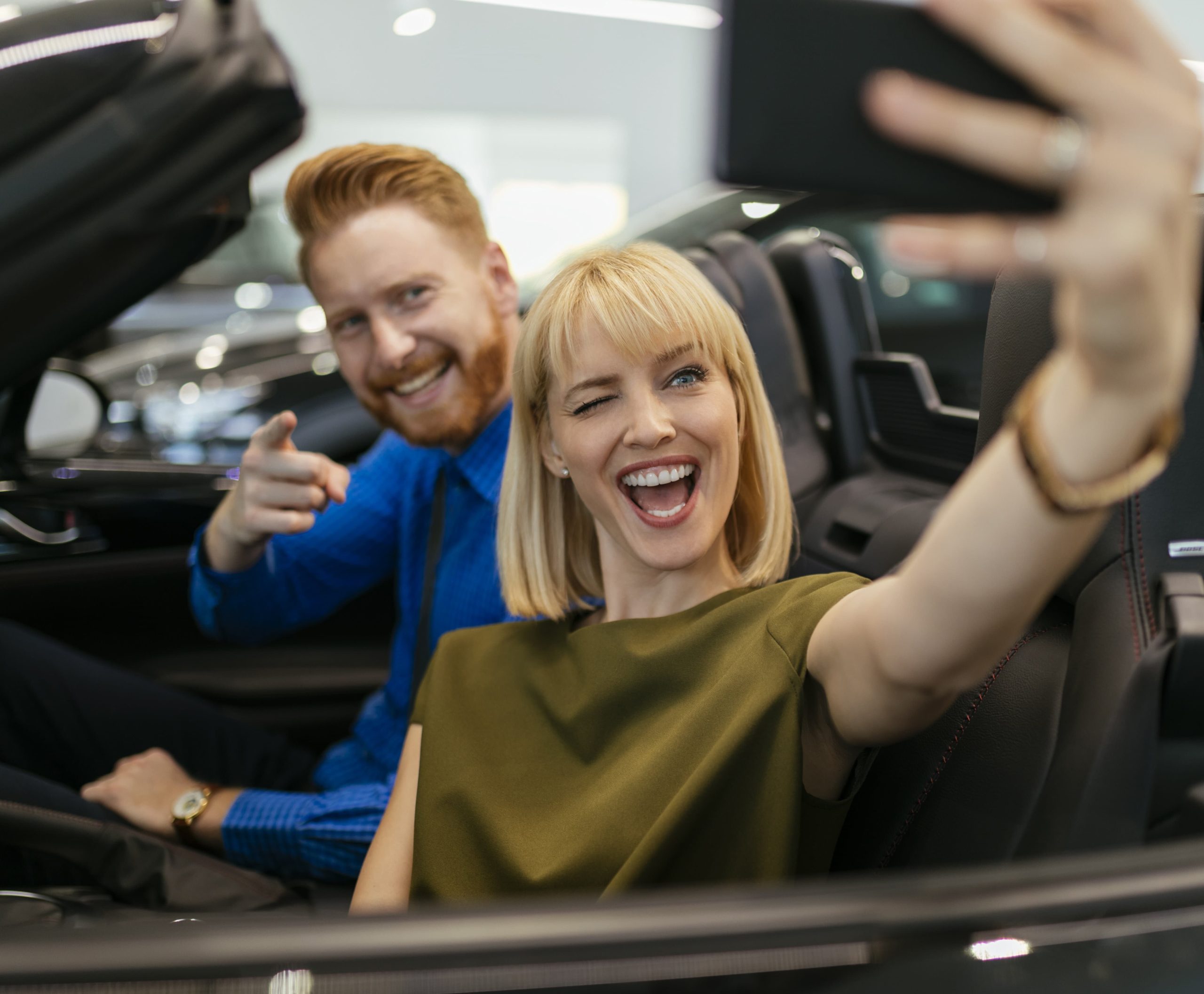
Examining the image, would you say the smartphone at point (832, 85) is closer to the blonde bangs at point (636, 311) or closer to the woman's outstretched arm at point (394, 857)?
the blonde bangs at point (636, 311)

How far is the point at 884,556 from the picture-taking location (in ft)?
4.91

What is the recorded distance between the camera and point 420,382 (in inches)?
64.9

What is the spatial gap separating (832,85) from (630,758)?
28.8 inches

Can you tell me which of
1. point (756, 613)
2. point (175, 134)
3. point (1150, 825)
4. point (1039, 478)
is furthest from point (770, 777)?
point (175, 134)

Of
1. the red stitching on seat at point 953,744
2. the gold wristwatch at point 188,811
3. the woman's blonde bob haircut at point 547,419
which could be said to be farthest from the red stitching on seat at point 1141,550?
the gold wristwatch at point 188,811

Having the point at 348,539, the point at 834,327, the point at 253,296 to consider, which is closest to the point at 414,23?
the point at 253,296

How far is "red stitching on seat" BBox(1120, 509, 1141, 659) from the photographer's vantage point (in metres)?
0.89

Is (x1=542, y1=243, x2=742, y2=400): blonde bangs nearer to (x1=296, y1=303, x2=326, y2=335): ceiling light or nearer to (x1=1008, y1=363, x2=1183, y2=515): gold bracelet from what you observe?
(x1=1008, y1=363, x2=1183, y2=515): gold bracelet

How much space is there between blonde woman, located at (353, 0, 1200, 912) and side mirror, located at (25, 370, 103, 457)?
1.59m

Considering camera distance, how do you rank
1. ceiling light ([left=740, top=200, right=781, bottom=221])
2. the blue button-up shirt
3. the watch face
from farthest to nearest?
ceiling light ([left=740, top=200, right=781, bottom=221]) → the watch face → the blue button-up shirt

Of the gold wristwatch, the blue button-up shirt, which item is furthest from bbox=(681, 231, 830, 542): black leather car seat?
the gold wristwatch

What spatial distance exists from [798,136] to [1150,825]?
26.6 inches

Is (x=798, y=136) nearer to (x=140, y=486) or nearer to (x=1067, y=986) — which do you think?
(x=1067, y=986)

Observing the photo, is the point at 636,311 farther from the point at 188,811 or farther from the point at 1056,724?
the point at 188,811
